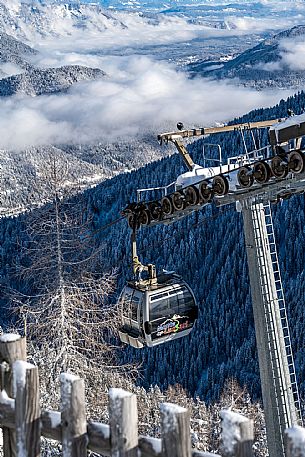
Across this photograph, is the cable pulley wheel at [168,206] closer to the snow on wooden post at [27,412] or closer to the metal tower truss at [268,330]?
the metal tower truss at [268,330]

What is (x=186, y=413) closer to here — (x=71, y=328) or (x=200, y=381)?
(x=71, y=328)

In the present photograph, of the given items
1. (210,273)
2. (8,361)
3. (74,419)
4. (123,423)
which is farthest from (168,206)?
(210,273)

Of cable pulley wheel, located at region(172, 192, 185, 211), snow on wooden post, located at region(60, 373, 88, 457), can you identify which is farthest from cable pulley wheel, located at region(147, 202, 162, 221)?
snow on wooden post, located at region(60, 373, 88, 457)

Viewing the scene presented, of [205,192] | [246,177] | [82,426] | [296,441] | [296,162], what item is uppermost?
[205,192]

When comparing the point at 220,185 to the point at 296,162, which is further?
the point at 220,185

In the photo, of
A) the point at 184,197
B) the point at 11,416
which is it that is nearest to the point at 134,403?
the point at 11,416

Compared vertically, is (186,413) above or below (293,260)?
below

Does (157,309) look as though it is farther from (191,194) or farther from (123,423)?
(123,423)
